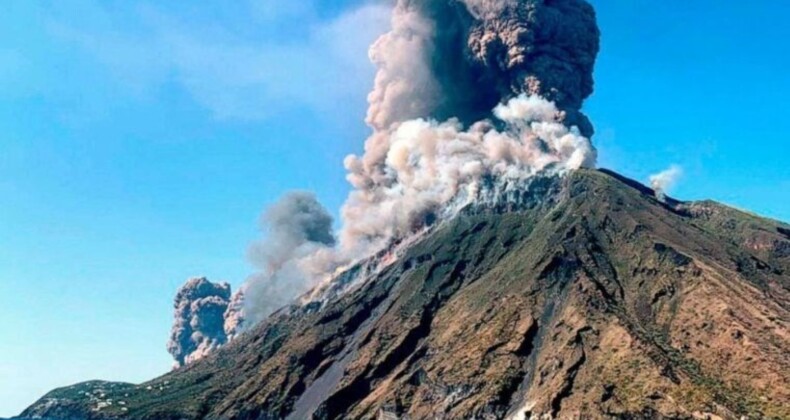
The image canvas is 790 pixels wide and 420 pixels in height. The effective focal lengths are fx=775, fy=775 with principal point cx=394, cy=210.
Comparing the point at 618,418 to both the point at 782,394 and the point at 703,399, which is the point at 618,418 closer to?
the point at 703,399

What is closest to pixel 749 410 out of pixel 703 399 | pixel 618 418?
pixel 703 399

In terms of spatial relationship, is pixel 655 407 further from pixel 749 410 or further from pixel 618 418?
pixel 749 410

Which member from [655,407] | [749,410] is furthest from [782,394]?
[655,407]

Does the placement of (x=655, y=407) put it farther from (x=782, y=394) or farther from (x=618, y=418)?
(x=782, y=394)

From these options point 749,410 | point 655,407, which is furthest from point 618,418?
point 749,410
